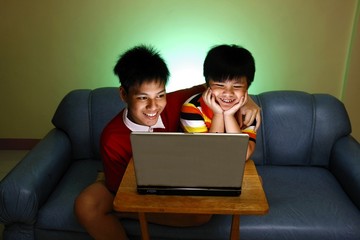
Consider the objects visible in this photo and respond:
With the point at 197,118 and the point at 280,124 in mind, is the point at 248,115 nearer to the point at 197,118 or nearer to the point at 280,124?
the point at 197,118

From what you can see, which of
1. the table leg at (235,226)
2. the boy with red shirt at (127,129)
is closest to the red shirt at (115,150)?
the boy with red shirt at (127,129)

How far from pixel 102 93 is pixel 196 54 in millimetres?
825

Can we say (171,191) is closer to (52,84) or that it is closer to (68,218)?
(68,218)

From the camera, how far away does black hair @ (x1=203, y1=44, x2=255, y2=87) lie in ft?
4.42

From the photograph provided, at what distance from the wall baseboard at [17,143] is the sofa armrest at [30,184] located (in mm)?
1177

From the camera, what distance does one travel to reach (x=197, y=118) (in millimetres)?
1414

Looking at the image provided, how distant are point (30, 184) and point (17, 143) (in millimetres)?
1559

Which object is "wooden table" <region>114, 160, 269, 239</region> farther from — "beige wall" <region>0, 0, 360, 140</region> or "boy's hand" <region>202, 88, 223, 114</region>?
"beige wall" <region>0, 0, 360, 140</region>

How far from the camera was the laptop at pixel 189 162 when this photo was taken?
0.97 m

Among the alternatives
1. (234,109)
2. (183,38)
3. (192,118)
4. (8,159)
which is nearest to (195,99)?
(192,118)

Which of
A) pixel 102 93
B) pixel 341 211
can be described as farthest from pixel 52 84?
pixel 341 211

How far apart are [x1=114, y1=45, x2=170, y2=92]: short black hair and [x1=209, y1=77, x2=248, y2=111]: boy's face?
228mm

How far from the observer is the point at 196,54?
249 cm

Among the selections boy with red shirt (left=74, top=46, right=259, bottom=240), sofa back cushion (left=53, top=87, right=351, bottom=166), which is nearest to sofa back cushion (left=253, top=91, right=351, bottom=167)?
sofa back cushion (left=53, top=87, right=351, bottom=166)
